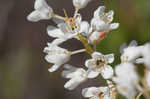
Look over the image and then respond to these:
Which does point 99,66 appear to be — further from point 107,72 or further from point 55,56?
point 55,56

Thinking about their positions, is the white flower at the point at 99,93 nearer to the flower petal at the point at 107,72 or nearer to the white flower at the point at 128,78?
the flower petal at the point at 107,72

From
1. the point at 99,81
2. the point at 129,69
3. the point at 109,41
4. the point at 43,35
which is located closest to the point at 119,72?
the point at 129,69

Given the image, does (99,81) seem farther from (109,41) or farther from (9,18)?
(9,18)

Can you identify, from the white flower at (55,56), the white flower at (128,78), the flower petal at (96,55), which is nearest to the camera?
the white flower at (128,78)

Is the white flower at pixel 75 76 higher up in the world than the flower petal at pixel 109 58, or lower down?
lower down

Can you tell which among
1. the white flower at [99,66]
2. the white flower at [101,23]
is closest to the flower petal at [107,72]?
the white flower at [99,66]

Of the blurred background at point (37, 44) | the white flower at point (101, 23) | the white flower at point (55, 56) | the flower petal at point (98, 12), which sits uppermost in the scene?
the flower petal at point (98, 12)

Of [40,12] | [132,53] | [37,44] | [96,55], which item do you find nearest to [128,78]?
[132,53]
